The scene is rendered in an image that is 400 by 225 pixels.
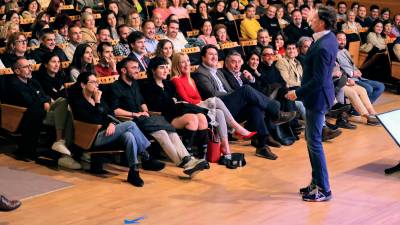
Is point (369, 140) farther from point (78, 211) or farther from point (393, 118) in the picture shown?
point (78, 211)

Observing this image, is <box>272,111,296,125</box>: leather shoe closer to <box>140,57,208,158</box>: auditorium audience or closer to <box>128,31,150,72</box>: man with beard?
<box>140,57,208,158</box>: auditorium audience

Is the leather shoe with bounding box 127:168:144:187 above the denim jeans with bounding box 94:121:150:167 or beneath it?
beneath

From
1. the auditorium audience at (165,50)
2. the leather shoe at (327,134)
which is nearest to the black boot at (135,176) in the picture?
the auditorium audience at (165,50)

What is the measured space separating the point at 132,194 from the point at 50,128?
47.6 inches

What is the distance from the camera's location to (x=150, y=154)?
6.66 metres

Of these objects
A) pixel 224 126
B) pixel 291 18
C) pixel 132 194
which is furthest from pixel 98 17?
pixel 132 194

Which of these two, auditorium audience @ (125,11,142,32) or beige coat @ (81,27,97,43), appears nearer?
beige coat @ (81,27,97,43)

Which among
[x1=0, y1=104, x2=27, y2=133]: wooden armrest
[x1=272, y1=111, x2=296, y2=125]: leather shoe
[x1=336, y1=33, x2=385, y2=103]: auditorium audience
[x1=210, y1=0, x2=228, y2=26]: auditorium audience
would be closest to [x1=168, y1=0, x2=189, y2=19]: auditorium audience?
[x1=210, y1=0, x2=228, y2=26]: auditorium audience

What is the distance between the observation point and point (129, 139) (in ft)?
19.5

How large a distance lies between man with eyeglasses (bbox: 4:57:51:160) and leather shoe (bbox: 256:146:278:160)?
1.77 meters

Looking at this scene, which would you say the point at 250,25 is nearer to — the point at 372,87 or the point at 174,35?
the point at 174,35

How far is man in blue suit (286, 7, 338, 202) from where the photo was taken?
5297 mm

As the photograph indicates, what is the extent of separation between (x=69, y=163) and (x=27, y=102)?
0.62 metres

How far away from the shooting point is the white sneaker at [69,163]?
247 inches
